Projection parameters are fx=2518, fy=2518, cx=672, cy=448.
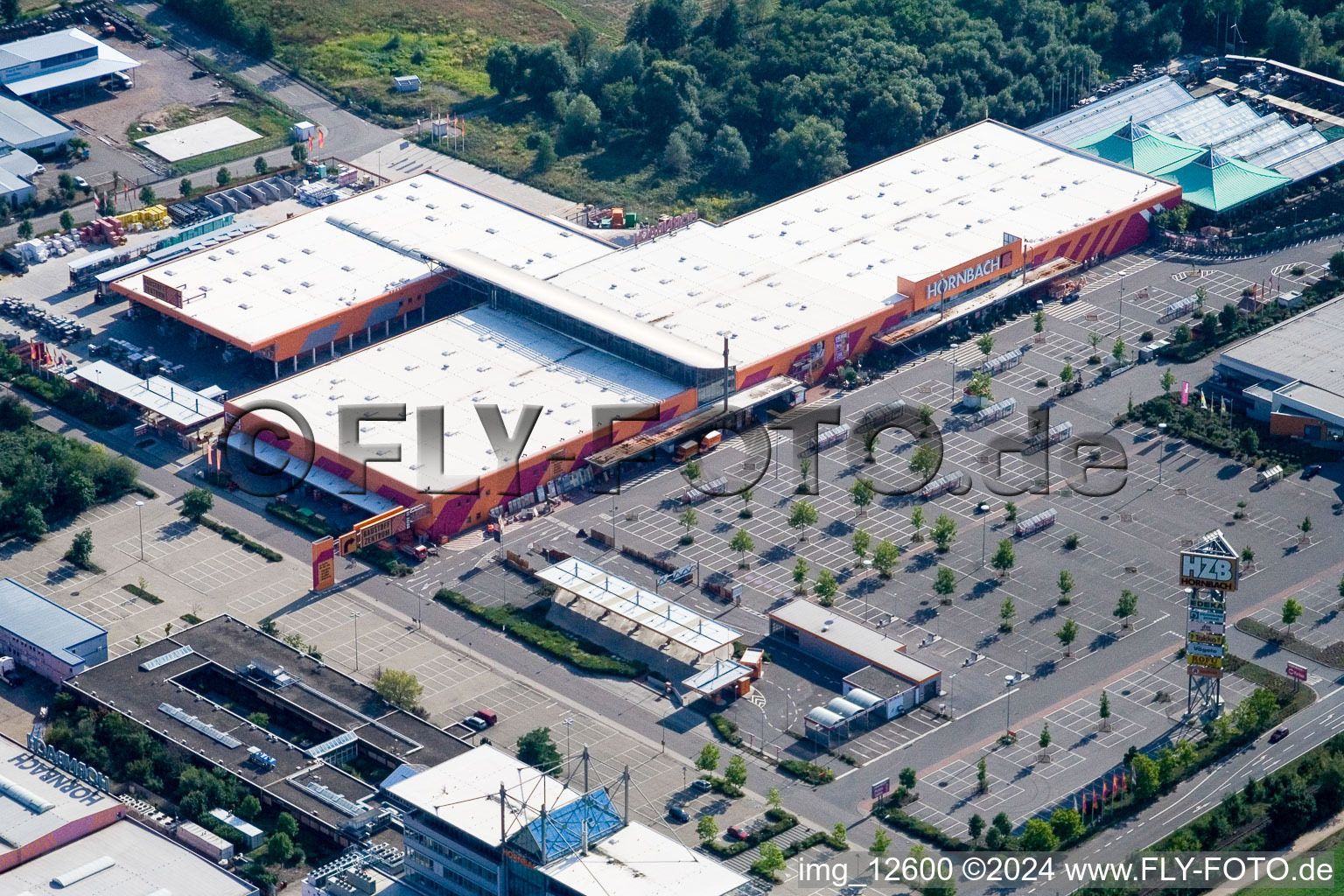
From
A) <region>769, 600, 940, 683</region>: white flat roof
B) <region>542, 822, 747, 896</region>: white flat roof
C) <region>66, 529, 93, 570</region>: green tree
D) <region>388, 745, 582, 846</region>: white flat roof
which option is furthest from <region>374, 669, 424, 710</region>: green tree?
<region>66, 529, 93, 570</region>: green tree

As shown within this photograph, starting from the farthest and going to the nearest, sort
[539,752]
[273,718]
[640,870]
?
[273,718] < [539,752] < [640,870]

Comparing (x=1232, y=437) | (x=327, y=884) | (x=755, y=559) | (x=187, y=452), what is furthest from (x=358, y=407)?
(x=1232, y=437)

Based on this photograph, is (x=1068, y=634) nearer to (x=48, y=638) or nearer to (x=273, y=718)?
(x=273, y=718)

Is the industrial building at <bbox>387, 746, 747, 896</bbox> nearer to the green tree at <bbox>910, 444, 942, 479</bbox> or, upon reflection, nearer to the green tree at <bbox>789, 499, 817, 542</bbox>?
the green tree at <bbox>789, 499, 817, 542</bbox>

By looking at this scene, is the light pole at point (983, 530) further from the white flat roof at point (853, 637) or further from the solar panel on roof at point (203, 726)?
the solar panel on roof at point (203, 726)

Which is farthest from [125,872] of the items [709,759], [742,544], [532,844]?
[742,544]

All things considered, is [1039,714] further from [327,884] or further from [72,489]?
[72,489]
